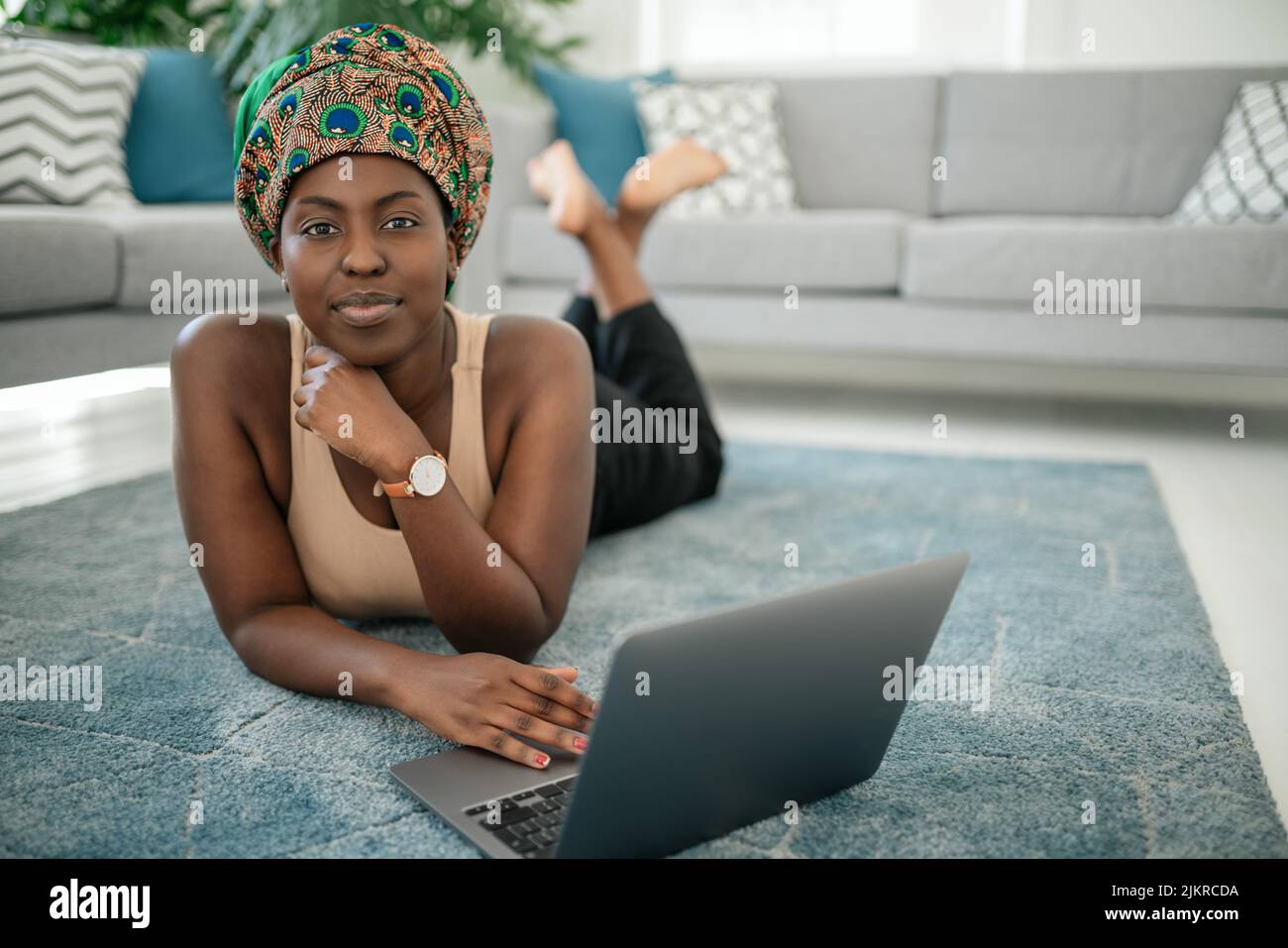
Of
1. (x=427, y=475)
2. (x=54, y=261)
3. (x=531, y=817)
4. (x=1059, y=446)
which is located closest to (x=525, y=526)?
(x=427, y=475)

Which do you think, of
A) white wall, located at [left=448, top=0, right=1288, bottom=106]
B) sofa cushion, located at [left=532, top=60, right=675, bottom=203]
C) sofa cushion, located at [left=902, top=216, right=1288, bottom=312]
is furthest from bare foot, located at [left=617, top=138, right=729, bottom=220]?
white wall, located at [left=448, top=0, right=1288, bottom=106]

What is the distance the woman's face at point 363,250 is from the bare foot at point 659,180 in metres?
1.10

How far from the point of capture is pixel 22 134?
271 centimetres

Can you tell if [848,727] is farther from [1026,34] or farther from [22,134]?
[1026,34]

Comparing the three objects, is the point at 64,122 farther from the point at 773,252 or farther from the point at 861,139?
the point at 861,139

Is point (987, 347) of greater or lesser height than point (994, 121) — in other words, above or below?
below

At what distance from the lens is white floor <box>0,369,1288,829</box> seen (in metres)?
1.53

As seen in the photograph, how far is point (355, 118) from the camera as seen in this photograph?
1.06 m

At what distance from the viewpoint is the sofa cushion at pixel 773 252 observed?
2.94 meters

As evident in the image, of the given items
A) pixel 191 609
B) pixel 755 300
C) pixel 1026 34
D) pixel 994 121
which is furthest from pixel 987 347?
pixel 191 609

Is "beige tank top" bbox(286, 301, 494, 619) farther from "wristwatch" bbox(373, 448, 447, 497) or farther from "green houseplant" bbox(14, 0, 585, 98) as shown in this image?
"green houseplant" bbox(14, 0, 585, 98)

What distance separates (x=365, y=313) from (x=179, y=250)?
1.67m

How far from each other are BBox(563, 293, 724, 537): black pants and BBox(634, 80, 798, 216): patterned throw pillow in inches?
54.5
